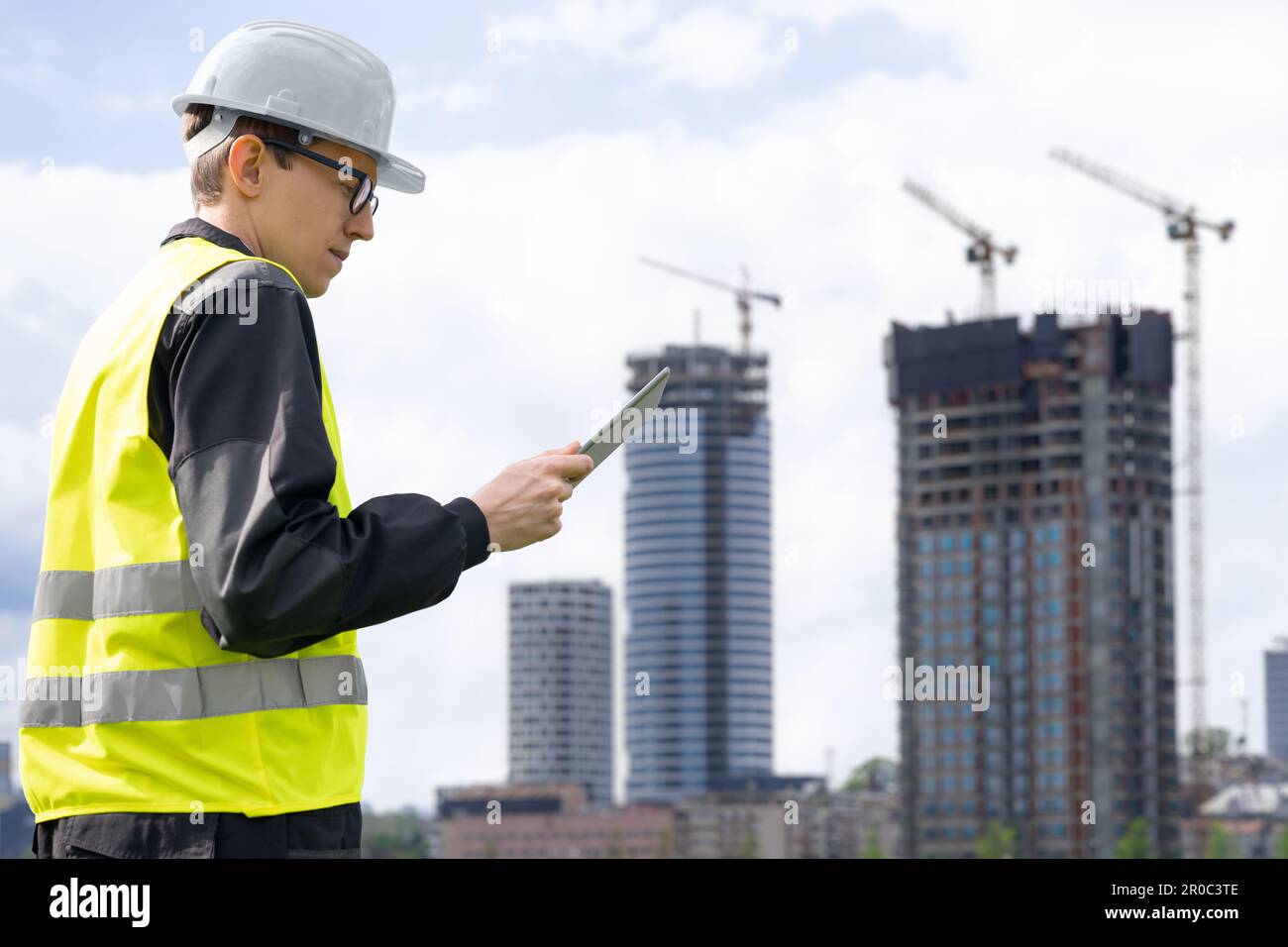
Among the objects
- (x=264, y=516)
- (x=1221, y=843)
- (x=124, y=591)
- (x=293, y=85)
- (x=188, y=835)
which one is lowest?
(x=1221, y=843)

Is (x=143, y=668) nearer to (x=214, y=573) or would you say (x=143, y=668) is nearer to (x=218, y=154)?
(x=214, y=573)

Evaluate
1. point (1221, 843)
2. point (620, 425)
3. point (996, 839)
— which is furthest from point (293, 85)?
point (1221, 843)

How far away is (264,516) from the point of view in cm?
377

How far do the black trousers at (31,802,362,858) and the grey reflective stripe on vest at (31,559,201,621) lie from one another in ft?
1.35

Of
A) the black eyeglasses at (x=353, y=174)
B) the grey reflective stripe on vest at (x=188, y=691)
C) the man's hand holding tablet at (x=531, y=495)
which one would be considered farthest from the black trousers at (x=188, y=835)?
the black eyeglasses at (x=353, y=174)

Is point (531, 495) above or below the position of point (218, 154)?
below

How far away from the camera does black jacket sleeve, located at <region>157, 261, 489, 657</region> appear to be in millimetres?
3795

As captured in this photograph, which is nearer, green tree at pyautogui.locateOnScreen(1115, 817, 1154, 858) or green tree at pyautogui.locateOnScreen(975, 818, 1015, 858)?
green tree at pyautogui.locateOnScreen(1115, 817, 1154, 858)

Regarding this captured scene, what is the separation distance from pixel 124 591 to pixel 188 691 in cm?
24

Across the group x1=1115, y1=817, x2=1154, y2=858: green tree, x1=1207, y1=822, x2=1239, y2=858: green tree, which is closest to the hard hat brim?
x1=1115, y1=817, x2=1154, y2=858: green tree

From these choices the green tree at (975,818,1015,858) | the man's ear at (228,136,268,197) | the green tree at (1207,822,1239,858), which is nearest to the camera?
the man's ear at (228,136,268,197)

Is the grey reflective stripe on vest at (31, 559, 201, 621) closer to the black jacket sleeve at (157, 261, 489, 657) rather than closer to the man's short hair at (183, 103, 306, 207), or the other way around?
the black jacket sleeve at (157, 261, 489, 657)

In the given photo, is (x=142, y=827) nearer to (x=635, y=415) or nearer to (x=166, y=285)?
(x=166, y=285)
